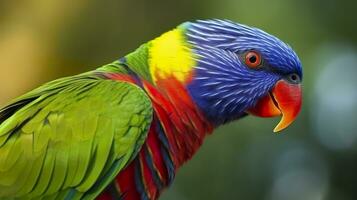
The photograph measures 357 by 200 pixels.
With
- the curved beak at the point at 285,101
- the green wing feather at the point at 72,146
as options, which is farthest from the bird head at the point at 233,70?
the green wing feather at the point at 72,146

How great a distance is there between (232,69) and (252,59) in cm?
9

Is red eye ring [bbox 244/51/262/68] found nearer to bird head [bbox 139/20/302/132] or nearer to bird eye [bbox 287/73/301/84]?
bird head [bbox 139/20/302/132]

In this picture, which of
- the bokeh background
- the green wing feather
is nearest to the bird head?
the green wing feather

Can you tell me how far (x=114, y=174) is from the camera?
8.68ft

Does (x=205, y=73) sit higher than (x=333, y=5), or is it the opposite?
(x=205, y=73)

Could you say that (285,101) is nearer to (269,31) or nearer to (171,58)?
(171,58)

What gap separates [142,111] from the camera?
2668 millimetres

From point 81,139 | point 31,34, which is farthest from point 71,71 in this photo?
point 81,139

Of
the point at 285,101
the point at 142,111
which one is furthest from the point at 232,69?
the point at 142,111

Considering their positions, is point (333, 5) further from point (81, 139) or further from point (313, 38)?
point (81, 139)

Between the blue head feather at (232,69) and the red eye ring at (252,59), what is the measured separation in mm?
17

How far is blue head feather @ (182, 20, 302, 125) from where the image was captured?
9.77 feet

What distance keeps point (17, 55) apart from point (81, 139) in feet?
10.6

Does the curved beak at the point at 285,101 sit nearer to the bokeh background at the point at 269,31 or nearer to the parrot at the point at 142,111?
the parrot at the point at 142,111
